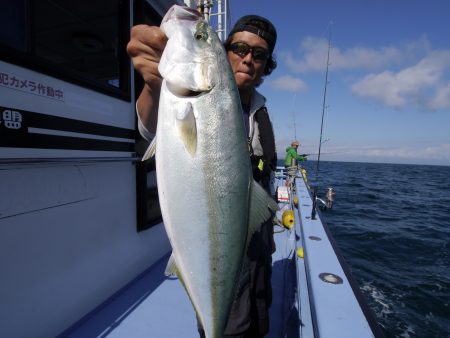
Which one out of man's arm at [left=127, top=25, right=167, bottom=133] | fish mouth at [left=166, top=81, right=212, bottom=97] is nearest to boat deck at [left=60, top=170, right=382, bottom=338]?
fish mouth at [left=166, top=81, right=212, bottom=97]

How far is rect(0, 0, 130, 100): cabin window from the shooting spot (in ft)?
6.53

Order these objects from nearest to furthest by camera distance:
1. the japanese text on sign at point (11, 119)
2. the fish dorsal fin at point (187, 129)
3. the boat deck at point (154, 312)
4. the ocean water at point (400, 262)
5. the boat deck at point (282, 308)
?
the fish dorsal fin at point (187, 129)
the japanese text on sign at point (11, 119)
the boat deck at point (282, 308)
the boat deck at point (154, 312)
the ocean water at point (400, 262)

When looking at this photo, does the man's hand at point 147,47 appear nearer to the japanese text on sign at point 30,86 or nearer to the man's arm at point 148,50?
the man's arm at point 148,50

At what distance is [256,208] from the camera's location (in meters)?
1.42

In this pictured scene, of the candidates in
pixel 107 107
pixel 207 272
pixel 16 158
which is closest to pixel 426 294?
pixel 207 272

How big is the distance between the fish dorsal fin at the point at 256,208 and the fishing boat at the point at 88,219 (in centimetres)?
115

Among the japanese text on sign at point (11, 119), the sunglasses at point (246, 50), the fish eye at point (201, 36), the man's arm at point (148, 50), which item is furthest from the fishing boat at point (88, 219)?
the fish eye at point (201, 36)

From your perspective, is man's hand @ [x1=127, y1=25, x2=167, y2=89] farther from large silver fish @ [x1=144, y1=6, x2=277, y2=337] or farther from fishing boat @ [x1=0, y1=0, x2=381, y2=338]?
fishing boat @ [x1=0, y1=0, x2=381, y2=338]

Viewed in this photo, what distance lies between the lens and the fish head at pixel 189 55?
1.27 metres

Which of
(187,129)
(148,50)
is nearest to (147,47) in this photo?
(148,50)

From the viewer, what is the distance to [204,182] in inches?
49.4

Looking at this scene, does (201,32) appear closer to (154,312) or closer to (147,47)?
(147,47)

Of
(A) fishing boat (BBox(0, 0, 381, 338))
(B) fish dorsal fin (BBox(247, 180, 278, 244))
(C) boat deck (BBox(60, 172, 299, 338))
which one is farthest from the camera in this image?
(C) boat deck (BBox(60, 172, 299, 338))

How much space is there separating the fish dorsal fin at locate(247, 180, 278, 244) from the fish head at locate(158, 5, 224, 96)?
0.57m
